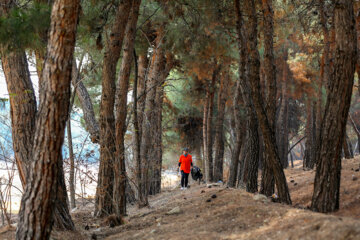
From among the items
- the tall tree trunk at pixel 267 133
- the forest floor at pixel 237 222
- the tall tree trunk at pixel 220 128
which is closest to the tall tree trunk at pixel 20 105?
the forest floor at pixel 237 222

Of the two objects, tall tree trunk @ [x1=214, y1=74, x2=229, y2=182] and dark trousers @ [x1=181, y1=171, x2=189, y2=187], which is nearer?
dark trousers @ [x1=181, y1=171, x2=189, y2=187]

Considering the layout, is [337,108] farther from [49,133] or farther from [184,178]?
[184,178]

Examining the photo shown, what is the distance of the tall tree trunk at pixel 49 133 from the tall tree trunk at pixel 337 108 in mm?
3780

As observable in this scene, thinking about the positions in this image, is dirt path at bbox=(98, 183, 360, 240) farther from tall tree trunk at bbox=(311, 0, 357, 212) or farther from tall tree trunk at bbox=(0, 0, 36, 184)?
tall tree trunk at bbox=(0, 0, 36, 184)

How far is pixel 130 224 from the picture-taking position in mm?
6309

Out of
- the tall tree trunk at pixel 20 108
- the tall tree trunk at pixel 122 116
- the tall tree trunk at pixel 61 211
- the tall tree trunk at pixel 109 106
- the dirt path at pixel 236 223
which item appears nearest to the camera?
the dirt path at pixel 236 223

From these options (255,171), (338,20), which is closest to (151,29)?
(255,171)

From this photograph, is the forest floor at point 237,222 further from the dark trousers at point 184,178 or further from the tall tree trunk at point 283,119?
the tall tree trunk at point 283,119

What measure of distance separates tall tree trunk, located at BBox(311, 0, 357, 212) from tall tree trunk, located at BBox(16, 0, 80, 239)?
149 inches

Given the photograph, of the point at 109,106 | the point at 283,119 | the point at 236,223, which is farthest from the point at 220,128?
the point at 236,223

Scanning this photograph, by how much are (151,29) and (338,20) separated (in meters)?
7.61

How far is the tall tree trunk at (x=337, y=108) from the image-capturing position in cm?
577

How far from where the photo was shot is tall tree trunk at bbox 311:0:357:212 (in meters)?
5.77

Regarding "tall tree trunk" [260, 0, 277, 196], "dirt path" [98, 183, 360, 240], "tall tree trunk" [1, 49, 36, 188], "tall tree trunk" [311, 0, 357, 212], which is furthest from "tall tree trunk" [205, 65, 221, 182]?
"tall tree trunk" [1, 49, 36, 188]
